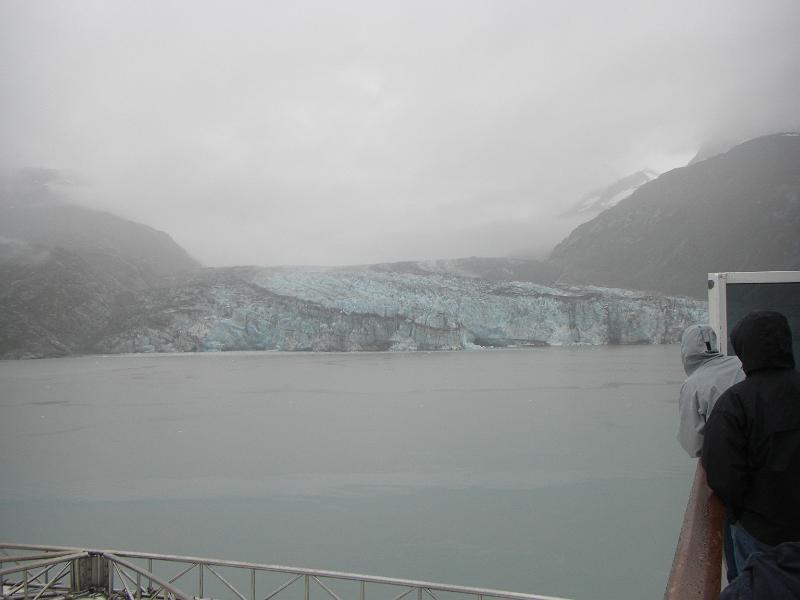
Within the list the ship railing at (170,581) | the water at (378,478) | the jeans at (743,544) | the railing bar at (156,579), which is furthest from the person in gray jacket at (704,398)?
the water at (378,478)

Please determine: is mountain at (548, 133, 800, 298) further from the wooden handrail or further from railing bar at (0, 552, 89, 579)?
the wooden handrail

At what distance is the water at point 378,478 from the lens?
531 cm

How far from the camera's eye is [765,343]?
3.07 ft

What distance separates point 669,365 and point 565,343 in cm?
698

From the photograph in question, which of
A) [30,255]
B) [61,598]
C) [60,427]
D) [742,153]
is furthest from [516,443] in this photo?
[742,153]

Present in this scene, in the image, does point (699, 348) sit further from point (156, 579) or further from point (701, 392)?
point (156, 579)

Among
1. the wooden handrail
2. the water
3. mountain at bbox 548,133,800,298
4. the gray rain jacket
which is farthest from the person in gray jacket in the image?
mountain at bbox 548,133,800,298

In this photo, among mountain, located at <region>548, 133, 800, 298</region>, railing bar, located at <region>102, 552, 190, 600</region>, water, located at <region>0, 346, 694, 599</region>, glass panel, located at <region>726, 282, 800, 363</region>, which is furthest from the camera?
mountain, located at <region>548, 133, 800, 298</region>

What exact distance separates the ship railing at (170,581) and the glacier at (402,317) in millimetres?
22171

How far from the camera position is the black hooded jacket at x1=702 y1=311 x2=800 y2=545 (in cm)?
87

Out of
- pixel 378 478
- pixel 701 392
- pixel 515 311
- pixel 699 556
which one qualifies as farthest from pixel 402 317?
pixel 699 556

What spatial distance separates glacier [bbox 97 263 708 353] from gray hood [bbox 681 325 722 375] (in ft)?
84.1

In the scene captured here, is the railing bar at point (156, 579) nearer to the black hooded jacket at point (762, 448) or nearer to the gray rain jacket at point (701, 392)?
the gray rain jacket at point (701, 392)

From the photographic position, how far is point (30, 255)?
38.9 m
